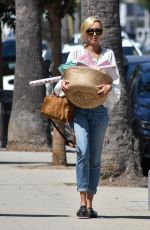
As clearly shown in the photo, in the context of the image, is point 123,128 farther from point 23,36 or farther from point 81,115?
point 23,36

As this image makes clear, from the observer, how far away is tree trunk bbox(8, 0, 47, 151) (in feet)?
54.1

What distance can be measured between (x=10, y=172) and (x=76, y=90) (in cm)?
437

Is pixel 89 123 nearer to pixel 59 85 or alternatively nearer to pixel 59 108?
pixel 59 108

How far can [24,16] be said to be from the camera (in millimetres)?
16406

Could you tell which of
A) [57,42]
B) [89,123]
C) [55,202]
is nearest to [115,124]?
[55,202]

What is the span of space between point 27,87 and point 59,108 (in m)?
7.50

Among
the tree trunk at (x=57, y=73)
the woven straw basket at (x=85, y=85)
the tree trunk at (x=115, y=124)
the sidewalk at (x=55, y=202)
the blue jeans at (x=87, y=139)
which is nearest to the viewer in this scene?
the sidewalk at (x=55, y=202)

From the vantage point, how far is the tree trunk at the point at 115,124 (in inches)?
470

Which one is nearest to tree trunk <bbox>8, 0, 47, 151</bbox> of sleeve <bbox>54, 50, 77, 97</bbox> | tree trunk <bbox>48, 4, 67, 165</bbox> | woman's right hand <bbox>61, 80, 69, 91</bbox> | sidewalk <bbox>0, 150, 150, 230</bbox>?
tree trunk <bbox>48, 4, 67, 165</bbox>

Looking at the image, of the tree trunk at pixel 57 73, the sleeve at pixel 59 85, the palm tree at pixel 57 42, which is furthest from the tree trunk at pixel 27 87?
the sleeve at pixel 59 85

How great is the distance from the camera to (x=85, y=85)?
9.14m

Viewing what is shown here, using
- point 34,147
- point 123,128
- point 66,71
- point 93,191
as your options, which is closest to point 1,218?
point 93,191

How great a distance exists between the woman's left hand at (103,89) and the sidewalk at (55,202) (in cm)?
117

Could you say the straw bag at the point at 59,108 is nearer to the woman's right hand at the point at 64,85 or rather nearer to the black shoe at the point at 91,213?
the woman's right hand at the point at 64,85
